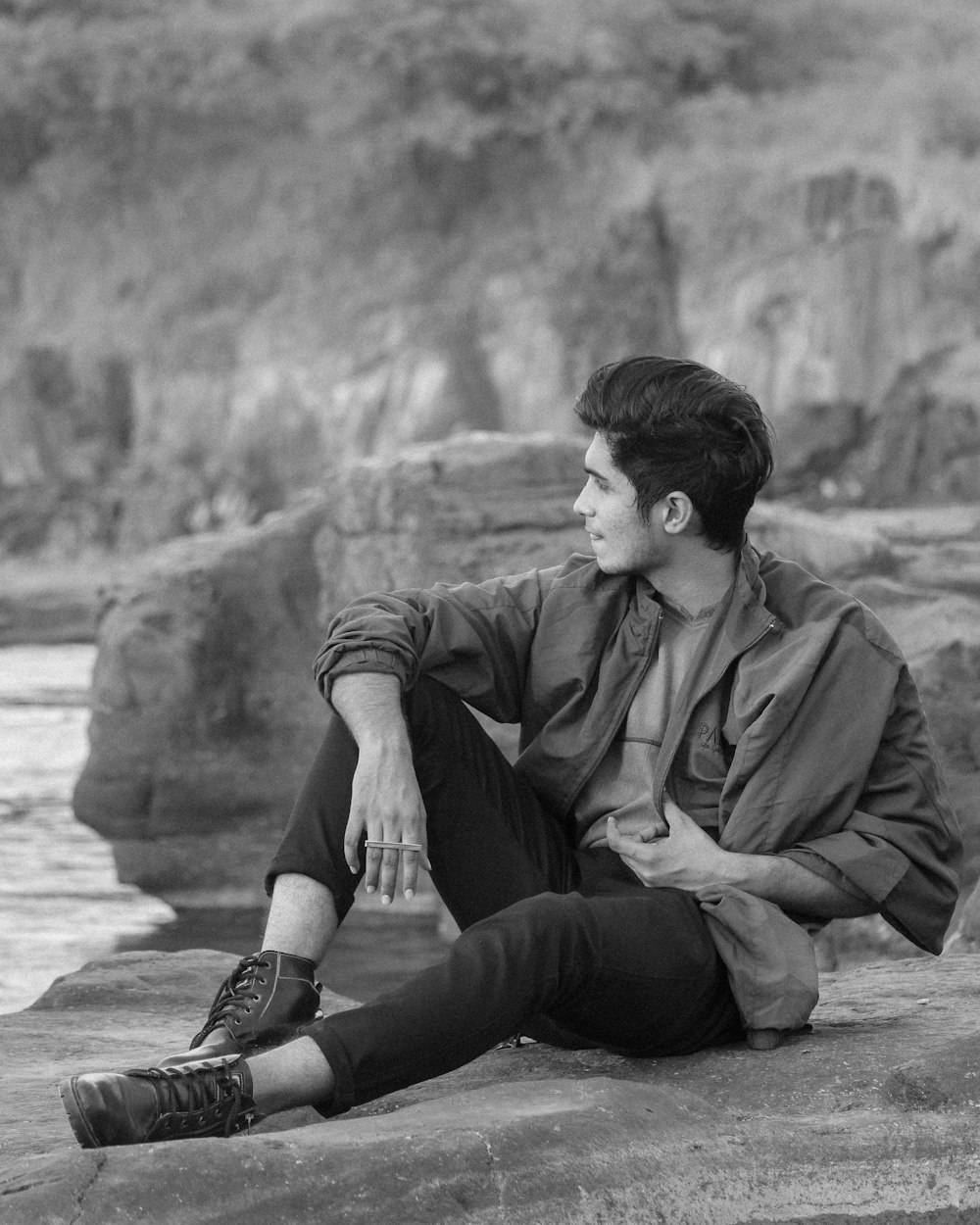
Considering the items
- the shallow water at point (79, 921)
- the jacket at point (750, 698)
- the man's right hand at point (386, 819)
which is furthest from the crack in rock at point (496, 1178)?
the shallow water at point (79, 921)

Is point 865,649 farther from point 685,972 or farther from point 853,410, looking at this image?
point 853,410

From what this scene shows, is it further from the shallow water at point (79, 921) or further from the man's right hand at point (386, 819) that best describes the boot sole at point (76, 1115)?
the shallow water at point (79, 921)

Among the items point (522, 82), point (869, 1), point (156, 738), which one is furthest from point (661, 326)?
point (156, 738)

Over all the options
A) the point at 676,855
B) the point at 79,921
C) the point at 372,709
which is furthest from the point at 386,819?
the point at 79,921

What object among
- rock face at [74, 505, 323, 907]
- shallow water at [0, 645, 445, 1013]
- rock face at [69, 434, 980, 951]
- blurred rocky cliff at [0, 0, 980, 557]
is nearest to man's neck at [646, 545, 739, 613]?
shallow water at [0, 645, 445, 1013]

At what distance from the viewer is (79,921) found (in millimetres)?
6230

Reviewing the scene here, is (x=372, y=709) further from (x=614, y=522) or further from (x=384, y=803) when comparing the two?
(x=614, y=522)

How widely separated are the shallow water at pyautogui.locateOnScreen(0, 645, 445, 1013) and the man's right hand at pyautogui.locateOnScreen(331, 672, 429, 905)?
2.61 m

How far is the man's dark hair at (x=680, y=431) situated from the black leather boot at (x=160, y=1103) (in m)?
0.97

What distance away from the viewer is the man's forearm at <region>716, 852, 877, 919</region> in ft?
8.03

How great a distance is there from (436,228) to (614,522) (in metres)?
23.6

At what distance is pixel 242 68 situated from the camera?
26250 millimetres

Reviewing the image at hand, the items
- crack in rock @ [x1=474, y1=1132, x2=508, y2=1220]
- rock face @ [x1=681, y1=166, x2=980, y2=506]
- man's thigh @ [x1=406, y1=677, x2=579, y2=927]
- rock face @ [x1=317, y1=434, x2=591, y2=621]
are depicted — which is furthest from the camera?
rock face @ [x1=681, y1=166, x2=980, y2=506]

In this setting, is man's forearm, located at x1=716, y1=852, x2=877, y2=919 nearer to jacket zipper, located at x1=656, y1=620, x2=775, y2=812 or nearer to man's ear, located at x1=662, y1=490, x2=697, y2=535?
jacket zipper, located at x1=656, y1=620, x2=775, y2=812
